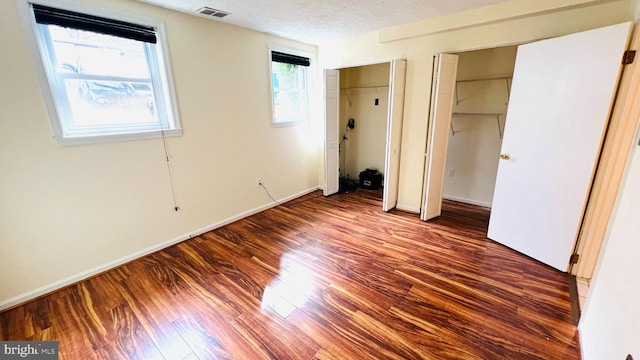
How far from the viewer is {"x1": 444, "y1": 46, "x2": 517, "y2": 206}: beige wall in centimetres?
349

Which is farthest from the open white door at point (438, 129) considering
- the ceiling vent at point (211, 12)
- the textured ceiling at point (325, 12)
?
the ceiling vent at point (211, 12)

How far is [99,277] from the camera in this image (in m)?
2.37

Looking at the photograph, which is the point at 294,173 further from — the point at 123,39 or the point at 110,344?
the point at 110,344

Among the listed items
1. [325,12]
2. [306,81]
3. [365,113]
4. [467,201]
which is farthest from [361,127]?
[325,12]

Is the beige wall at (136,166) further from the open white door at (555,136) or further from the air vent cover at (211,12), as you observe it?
the open white door at (555,136)

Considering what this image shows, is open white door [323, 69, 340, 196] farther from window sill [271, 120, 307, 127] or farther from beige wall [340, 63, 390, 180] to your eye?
beige wall [340, 63, 390, 180]

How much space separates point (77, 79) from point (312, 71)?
120 inches

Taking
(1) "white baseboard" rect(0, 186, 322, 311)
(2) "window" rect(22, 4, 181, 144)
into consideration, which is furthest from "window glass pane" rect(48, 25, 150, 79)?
(1) "white baseboard" rect(0, 186, 322, 311)

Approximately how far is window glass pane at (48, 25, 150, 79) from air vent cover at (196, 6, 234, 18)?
688mm

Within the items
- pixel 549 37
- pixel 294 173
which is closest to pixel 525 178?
pixel 549 37

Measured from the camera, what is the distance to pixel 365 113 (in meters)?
4.93

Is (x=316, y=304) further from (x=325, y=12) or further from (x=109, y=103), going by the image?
(x=325, y=12)

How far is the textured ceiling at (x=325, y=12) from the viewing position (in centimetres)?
245

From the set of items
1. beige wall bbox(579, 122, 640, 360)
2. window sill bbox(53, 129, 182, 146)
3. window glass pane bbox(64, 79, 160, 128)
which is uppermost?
window glass pane bbox(64, 79, 160, 128)
